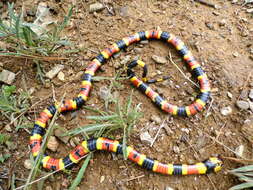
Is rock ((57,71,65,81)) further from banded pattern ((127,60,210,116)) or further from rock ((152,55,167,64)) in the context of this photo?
rock ((152,55,167,64))

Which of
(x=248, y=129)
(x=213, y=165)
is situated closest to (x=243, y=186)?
(x=213, y=165)

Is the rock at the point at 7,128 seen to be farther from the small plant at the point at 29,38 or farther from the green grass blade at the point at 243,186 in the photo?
the green grass blade at the point at 243,186

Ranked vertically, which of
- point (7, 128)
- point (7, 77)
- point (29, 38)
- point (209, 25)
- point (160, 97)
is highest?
point (209, 25)

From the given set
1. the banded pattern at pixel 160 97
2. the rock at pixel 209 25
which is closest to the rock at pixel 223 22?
the rock at pixel 209 25

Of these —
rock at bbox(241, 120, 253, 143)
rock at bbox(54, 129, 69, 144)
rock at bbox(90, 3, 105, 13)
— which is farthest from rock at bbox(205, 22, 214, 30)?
rock at bbox(54, 129, 69, 144)

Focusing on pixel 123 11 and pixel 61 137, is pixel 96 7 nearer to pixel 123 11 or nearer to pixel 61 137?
pixel 123 11

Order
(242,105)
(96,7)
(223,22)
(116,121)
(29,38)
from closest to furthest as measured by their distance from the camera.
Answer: (116,121) < (29,38) < (242,105) < (223,22) < (96,7)

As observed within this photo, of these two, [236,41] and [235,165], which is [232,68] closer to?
[236,41]
